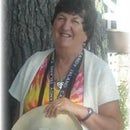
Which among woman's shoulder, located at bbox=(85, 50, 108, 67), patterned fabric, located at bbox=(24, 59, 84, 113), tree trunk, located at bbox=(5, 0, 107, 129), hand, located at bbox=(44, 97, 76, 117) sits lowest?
hand, located at bbox=(44, 97, 76, 117)

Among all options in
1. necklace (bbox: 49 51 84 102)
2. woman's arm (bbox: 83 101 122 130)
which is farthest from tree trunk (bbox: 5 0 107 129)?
woman's arm (bbox: 83 101 122 130)

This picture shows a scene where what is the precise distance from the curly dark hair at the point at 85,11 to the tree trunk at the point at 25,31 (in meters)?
0.07

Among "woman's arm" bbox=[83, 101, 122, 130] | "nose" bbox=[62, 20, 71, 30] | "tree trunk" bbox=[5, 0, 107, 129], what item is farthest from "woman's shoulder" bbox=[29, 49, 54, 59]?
"woman's arm" bbox=[83, 101, 122, 130]

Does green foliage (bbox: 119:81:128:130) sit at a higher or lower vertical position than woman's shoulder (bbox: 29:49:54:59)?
lower

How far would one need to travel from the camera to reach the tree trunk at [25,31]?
6.74 feet

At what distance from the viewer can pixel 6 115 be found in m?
2.09

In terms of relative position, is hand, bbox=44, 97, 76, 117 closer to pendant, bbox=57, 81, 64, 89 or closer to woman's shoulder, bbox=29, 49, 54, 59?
pendant, bbox=57, 81, 64, 89

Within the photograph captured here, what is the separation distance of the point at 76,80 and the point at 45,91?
120 millimetres

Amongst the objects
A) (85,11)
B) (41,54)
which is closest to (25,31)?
(41,54)

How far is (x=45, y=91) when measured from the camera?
6.58 feet

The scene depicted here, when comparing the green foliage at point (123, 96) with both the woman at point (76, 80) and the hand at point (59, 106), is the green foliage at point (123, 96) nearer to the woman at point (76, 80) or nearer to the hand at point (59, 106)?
the woman at point (76, 80)

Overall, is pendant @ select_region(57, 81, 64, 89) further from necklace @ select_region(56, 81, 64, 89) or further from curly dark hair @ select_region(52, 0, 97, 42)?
curly dark hair @ select_region(52, 0, 97, 42)

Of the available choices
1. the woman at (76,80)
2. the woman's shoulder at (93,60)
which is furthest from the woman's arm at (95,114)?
the woman's shoulder at (93,60)

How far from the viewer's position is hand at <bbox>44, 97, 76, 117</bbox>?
1975mm
